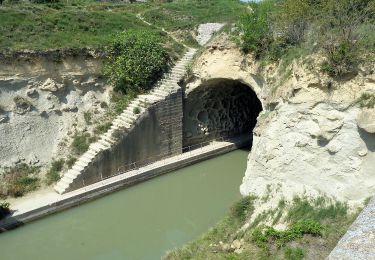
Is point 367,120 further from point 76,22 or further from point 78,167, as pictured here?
point 76,22

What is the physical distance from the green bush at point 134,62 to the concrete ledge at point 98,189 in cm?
349

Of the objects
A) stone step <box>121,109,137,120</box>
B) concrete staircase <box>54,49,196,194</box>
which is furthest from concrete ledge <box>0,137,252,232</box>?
stone step <box>121,109,137,120</box>

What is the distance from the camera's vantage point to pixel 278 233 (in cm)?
983

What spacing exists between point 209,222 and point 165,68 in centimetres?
793

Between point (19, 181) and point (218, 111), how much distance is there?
32.1ft

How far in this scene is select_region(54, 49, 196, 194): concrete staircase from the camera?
15493 mm

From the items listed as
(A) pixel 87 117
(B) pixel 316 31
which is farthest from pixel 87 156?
(B) pixel 316 31

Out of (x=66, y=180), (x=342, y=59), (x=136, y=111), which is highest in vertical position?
(x=342, y=59)

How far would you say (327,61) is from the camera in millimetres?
12117

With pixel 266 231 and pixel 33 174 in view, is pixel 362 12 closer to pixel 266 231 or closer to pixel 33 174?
pixel 266 231

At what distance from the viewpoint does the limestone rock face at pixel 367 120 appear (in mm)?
10797

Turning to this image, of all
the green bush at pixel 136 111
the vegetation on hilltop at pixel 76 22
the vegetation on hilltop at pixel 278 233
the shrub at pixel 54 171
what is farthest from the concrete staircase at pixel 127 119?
the vegetation on hilltop at pixel 278 233

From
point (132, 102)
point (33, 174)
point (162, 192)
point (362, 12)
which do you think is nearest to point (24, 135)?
point (33, 174)

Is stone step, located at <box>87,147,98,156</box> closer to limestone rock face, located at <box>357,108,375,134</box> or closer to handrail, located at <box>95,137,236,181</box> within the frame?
handrail, located at <box>95,137,236,181</box>
